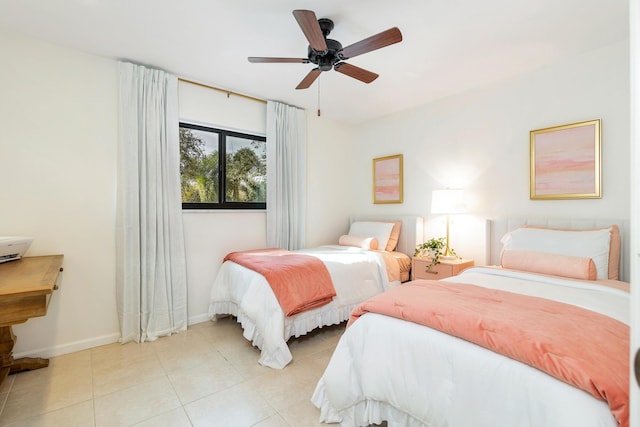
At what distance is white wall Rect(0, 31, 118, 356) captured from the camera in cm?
235

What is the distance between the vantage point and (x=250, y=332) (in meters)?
2.54

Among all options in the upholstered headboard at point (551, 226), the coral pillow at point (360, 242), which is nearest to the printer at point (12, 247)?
the coral pillow at point (360, 242)

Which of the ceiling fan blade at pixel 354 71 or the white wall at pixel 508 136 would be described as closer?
the ceiling fan blade at pixel 354 71

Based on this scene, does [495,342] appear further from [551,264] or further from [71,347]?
[71,347]

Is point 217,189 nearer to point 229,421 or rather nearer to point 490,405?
point 229,421

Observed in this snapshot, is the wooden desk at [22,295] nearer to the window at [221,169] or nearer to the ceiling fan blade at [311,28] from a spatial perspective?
the window at [221,169]

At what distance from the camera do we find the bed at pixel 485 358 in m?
1.01

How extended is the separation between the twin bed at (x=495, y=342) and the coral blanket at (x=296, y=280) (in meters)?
0.09

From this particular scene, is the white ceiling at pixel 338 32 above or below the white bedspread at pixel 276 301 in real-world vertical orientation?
above

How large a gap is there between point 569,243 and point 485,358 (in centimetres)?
174

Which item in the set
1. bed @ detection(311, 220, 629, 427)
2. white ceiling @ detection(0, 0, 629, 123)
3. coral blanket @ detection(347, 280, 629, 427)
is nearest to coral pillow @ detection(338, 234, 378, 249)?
bed @ detection(311, 220, 629, 427)

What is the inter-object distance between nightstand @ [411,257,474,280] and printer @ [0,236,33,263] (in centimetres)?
339

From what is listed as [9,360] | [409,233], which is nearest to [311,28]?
[409,233]

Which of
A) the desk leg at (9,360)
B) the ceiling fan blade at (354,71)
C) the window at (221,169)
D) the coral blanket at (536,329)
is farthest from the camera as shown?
the window at (221,169)
